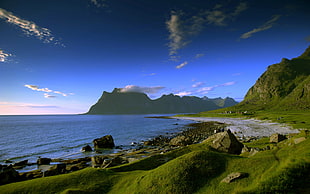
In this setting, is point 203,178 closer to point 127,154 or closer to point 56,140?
point 127,154

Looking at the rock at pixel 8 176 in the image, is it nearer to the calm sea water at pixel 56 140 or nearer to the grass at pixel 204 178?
the grass at pixel 204 178

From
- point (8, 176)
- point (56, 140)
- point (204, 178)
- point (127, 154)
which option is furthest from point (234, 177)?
point (56, 140)

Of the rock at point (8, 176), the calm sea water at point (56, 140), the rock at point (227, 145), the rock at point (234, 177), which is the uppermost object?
the rock at point (234, 177)

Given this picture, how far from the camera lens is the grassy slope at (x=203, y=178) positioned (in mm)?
7477

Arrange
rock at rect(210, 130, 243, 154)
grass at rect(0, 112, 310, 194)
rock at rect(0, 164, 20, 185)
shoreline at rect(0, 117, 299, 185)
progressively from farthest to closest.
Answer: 1. shoreline at rect(0, 117, 299, 185)
2. rock at rect(210, 130, 243, 154)
3. rock at rect(0, 164, 20, 185)
4. grass at rect(0, 112, 310, 194)

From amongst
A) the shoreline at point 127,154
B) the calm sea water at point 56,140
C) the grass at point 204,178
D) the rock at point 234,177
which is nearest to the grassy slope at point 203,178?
the grass at point 204,178

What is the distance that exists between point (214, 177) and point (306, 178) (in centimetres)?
438

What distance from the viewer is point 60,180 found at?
41.6ft

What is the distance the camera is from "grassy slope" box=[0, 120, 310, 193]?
748cm

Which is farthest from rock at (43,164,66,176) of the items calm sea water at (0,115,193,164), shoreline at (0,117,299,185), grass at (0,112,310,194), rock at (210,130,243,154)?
rock at (210,130,243,154)

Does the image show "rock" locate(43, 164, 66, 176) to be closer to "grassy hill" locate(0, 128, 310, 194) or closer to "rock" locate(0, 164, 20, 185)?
"rock" locate(0, 164, 20, 185)

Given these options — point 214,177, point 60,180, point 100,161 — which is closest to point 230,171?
point 214,177

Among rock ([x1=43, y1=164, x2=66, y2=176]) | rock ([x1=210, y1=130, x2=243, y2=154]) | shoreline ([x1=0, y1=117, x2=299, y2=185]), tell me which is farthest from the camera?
shoreline ([x1=0, y1=117, x2=299, y2=185])

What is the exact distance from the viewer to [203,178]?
10.1m
